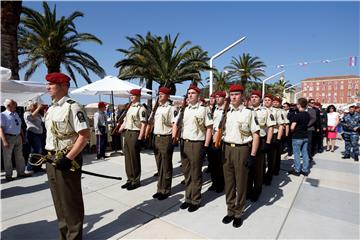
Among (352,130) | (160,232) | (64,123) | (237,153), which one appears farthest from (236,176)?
(352,130)

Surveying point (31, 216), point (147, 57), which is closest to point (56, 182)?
point (31, 216)

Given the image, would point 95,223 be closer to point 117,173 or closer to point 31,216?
point 31,216

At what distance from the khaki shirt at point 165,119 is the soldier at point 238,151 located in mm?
1290

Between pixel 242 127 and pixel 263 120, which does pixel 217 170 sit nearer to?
pixel 263 120

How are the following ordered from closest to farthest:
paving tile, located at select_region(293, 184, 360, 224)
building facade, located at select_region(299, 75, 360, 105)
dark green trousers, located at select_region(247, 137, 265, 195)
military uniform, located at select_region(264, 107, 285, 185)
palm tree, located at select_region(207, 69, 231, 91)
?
paving tile, located at select_region(293, 184, 360, 224)
dark green trousers, located at select_region(247, 137, 265, 195)
military uniform, located at select_region(264, 107, 285, 185)
palm tree, located at select_region(207, 69, 231, 91)
building facade, located at select_region(299, 75, 360, 105)

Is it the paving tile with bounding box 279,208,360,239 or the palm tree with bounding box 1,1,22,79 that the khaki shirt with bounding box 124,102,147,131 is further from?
the palm tree with bounding box 1,1,22,79

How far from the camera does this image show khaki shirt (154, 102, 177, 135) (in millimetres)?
4680

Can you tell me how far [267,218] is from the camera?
381cm

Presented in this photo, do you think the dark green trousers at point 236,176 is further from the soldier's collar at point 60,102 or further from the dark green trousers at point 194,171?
the soldier's collar at point 60,102

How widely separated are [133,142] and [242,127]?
238 cm

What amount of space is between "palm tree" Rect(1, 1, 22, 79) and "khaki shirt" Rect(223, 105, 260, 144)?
306 inches

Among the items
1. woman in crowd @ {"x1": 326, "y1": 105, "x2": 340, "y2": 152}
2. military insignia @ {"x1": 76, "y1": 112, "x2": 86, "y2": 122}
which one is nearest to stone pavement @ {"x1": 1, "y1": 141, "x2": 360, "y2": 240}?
military insignia @ {"x1": 76, "y1": 112, "x2": 86, "y2": 122}

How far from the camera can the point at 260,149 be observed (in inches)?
185

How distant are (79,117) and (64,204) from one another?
3.37 ft
